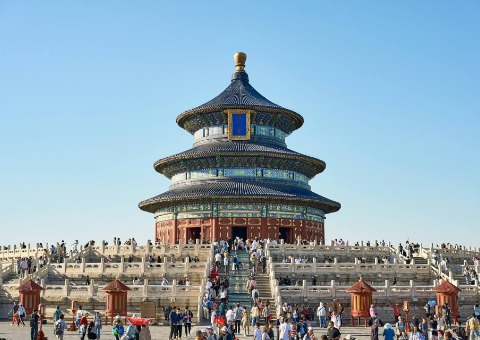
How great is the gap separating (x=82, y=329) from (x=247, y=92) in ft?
133

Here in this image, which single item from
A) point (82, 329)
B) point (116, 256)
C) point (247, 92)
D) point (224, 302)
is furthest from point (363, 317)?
point (247, 92)

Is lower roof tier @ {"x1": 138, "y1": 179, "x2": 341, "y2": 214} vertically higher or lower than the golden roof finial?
lower

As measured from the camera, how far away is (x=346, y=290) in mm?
35781

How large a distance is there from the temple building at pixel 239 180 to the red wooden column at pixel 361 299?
2201cm

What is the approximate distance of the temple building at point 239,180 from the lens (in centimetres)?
5666

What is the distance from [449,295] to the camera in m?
35.0

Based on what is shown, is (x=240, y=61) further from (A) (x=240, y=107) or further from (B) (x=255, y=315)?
(B) (x=255, y=315)

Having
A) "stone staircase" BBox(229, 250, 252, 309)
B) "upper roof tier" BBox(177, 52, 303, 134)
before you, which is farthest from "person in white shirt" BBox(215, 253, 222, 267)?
"upper roof tier" BBox(177, 52, 303, 134)

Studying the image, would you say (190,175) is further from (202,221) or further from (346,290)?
(346,290)

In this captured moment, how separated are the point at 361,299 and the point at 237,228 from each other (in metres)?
24.1

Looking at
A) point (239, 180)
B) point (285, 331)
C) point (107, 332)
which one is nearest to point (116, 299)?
point (107, 332)

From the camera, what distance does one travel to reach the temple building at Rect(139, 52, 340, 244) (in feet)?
186

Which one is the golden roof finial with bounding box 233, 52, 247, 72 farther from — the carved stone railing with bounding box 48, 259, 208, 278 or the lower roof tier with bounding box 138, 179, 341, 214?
the carved stone railing with bounding box 48, 259, 208, 278

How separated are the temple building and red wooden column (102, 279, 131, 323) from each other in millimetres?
22546
